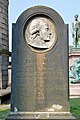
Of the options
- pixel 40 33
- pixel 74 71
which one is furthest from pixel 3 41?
pixel 40 33

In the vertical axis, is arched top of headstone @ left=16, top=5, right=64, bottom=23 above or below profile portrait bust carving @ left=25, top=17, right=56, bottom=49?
Answer: above

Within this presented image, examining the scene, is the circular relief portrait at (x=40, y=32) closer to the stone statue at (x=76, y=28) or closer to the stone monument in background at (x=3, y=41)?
the stone monument in background at (x=3, y=41)

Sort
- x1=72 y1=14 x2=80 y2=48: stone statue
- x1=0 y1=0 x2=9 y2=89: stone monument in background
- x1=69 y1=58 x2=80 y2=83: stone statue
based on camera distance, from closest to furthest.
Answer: x1=0 y1=0 x2=9 y2=89: stone monument in background
x1=69 y1=58 x2=80 y2=83: stone statue
x1=72 y1=14 x2=80 y2=48: stone statue

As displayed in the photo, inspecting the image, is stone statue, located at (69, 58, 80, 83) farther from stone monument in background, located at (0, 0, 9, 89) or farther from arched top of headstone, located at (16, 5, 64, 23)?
arched top of headstone, located at (16, 5, 64, 23)

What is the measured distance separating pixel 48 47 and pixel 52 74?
1.89 feet

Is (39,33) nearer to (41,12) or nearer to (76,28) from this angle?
(41,12)

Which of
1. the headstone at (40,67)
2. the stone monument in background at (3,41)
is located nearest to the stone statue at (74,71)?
the stone monument in background at (3,41)

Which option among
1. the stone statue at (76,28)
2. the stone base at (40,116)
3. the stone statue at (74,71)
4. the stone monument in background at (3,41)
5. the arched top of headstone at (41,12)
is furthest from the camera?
the stone statue at (76,28)

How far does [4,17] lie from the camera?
20359 millimetres

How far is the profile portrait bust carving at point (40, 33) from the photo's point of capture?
283 inches

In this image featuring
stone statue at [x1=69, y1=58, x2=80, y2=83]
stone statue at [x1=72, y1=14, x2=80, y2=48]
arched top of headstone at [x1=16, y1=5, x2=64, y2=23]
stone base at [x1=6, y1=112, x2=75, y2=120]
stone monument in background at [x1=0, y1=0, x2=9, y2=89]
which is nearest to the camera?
stone base at [x1=6, y1=112, x2=75, y2=120]

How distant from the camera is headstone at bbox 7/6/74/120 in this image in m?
7.10

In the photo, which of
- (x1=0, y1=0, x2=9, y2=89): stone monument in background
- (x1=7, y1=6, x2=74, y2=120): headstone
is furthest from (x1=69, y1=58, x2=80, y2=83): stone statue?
(x1=7, y1=6, x2=74, y2=120): headstone

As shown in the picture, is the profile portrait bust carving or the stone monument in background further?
the stone monument in background
